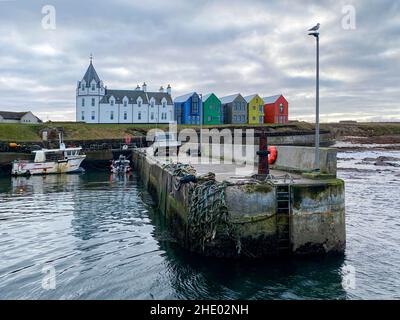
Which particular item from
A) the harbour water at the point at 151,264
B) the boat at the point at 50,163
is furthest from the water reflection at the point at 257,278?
the boat at the point at 50,163

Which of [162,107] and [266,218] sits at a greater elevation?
[162,107]

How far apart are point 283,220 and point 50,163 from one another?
32.9m

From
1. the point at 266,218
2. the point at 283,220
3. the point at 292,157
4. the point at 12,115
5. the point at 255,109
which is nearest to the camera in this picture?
the point at 266,218

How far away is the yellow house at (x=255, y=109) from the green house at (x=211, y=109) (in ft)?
26.0

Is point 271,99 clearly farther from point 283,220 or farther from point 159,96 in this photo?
point 283,220

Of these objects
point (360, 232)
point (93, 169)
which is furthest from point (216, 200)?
point (93, 169)

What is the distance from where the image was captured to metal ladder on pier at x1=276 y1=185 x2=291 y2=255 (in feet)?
36.3

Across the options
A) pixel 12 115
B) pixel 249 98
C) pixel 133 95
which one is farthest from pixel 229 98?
pixel 12 115

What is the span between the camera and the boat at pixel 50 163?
123 feet

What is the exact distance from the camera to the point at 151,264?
11297 millimetres

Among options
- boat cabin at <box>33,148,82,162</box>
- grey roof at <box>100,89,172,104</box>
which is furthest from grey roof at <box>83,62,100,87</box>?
boat cabin at <box>33,148,82,162</box>

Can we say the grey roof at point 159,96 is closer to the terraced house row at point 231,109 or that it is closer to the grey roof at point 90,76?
the terraced house row at point 231,109

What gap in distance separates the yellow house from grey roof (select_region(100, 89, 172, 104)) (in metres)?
18.2

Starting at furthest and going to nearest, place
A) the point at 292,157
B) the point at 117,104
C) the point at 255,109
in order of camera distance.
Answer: the point at 255,109
the point at 117,104
the point at 292,157
